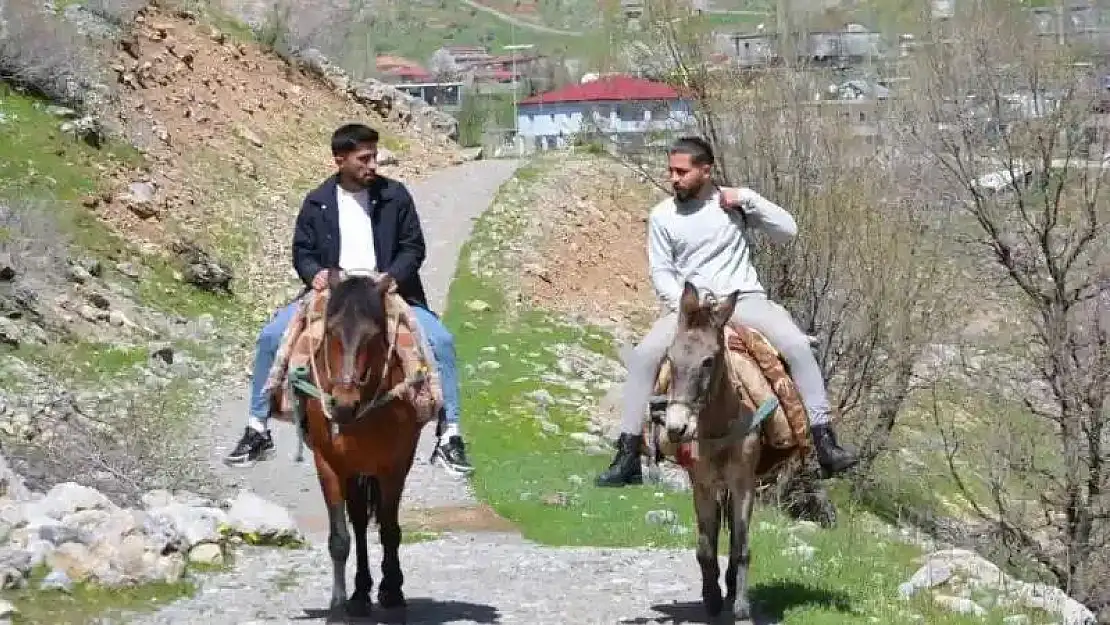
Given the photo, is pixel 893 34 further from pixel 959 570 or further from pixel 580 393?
pixel 959 570

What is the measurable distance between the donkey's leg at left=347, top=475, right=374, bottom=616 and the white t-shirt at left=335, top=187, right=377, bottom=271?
1347 millimetres

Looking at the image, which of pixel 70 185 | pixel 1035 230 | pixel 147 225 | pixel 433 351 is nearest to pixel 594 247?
pixel 147 225

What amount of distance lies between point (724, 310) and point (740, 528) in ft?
5.01

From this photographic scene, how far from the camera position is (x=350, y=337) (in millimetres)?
9664

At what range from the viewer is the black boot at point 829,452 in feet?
34.7

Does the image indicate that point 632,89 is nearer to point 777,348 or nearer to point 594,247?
point 594,247

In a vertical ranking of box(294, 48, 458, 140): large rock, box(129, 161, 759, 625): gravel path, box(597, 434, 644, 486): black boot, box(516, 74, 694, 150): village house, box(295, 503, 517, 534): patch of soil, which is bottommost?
box(295, 503, 517, 534): patch of soil

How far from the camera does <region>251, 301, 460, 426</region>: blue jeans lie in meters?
10.5

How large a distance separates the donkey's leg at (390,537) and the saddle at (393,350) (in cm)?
51

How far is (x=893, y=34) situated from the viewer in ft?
106

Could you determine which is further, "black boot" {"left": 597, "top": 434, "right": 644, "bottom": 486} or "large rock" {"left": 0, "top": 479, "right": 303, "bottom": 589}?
"large rock" {"left": 0, "top": 479, "right": 303, "bottom": 589}

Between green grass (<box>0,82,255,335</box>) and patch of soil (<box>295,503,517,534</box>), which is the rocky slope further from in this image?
patch of soil (<box>295,503,517,534</box>)

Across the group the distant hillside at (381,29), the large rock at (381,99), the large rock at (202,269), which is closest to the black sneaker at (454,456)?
the large rock at (202,269)

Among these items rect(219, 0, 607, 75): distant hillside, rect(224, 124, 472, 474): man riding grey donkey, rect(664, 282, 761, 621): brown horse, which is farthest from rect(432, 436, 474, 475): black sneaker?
rect(219, 0, 607, 75): distant hillside
